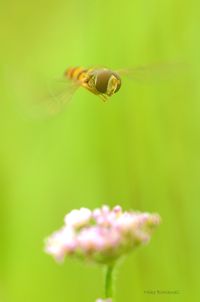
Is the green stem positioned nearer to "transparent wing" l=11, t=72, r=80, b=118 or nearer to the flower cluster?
the flower cluster

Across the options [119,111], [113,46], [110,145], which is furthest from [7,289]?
[113,46]

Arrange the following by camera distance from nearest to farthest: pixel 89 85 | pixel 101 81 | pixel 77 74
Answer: pixel 101 81 < pixel 89 85 < pixel 77 74

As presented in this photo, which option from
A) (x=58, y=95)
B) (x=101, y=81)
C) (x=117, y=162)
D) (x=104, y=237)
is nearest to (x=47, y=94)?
(x=58, y=95)

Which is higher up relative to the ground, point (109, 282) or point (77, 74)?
point (77, 74)

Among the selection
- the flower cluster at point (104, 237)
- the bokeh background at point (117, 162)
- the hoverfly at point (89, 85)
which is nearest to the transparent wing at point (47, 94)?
the hoverfly at point (89, 85)

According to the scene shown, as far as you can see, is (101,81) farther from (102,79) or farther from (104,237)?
(104,237)

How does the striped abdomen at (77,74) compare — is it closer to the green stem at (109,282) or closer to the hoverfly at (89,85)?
the hoverfly at (89,85)

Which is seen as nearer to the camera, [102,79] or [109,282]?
[109,282]

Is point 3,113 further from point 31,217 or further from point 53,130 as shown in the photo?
point 31,217
